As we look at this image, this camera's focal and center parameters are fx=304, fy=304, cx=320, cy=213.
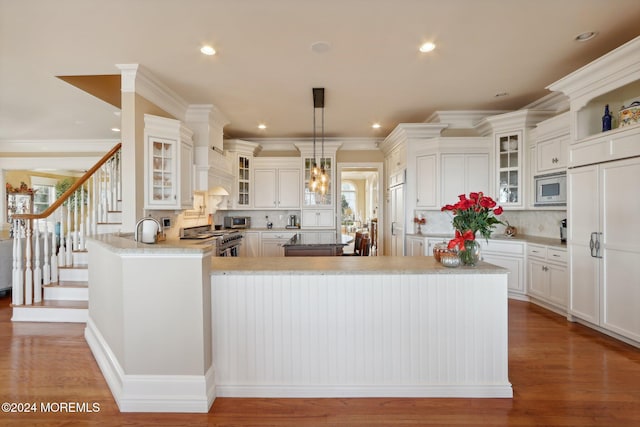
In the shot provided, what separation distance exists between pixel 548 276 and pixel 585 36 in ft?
8.66

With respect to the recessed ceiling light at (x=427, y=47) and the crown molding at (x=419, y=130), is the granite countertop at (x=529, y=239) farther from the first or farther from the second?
the recessed ceiling light at (x=427, y=47)

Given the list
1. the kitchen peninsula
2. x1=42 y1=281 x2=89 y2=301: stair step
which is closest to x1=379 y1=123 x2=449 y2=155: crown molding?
the kitchen peninsula

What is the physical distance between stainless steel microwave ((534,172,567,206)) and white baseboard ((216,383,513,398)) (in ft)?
9.73

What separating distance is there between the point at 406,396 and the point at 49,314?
12.6ft

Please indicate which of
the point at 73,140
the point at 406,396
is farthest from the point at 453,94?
the point at 73,140

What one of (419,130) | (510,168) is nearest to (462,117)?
(419,130)

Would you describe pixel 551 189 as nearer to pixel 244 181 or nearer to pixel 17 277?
pixel 244 181

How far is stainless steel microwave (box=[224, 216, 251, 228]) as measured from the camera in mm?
6473

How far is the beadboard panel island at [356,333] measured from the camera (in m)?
2.04

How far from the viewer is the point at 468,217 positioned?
6.79 ft

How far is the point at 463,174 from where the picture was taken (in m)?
4.82

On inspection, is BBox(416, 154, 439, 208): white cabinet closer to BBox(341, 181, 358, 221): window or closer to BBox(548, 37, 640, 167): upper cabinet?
BBox(548, 37, 640, 167): upper cabinet

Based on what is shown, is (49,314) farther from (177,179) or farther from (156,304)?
(156,304)

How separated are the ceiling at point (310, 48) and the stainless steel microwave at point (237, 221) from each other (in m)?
2.51
